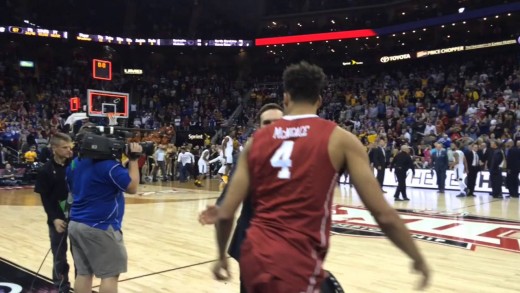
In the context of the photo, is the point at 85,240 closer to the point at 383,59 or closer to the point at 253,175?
the point at 253,175

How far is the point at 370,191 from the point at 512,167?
1271cm

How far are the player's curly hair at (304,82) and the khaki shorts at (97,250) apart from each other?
1.93 meters

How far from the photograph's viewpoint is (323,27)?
31875mm

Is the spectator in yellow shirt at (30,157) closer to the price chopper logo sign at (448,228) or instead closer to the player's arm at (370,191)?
the price chopper logo sign at (448,228)

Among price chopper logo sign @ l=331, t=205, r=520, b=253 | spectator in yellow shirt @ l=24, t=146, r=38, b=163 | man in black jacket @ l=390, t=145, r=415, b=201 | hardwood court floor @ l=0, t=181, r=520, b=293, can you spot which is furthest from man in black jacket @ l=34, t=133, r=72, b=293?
spectator in yellow shirt @ l=24, t=146, r=38, b=163

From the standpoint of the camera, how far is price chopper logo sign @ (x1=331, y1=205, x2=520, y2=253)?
22.4ft

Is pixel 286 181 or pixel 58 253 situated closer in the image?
pixel 286 181

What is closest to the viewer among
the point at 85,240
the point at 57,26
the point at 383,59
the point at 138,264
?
the point at 85,240

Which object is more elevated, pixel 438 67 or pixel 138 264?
pixel 438 67

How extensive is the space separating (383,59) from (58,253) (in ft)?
93.9

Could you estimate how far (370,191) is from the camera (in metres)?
1.79

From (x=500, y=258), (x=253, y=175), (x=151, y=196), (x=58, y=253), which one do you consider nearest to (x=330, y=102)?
(x=151, y=196)

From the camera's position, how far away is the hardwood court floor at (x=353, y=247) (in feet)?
16.0

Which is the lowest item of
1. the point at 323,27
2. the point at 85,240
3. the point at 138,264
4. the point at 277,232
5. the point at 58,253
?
the point at 138,264
